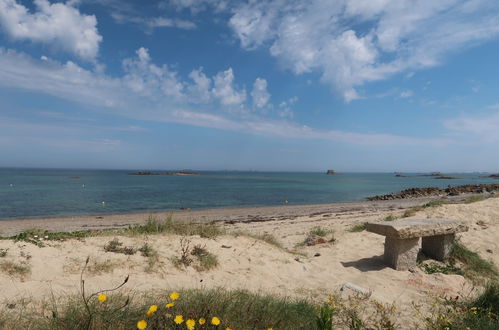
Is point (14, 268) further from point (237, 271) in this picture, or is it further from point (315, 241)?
point (315, 241)

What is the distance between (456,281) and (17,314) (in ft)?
23.8

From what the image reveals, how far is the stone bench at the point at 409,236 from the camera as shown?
6.34m

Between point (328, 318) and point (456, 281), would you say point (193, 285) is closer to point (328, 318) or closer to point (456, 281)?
point (328, 318)

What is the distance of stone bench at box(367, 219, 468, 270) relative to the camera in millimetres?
6340

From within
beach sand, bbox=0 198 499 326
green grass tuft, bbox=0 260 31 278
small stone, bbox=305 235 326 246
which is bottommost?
small stone, bbox=305 235 326 246

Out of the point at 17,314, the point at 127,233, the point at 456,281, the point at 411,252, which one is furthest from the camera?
the point at 127,233

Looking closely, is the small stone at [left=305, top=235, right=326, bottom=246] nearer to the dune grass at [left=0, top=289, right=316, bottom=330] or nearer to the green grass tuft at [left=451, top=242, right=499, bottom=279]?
the green grass tuft at [left=451, top=242, right=499, bottom=279]

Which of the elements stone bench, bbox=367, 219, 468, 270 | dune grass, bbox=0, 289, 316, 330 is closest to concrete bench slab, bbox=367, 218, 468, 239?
stone bench, bbox=367, 219, 468, 270

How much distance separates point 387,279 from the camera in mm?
6109

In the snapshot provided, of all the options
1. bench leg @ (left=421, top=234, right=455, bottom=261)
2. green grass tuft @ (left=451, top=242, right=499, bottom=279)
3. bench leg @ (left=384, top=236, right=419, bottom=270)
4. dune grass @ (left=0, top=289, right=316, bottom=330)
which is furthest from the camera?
bench leg @ (left=421, top=234, right=455, bottom=261)

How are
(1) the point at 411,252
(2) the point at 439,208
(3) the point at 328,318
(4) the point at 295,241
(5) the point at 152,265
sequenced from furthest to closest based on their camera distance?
1. (2) the point at 439,208
2. (4) the point at 295,241
3. (1) the point at 411,252
4. (5) the point at 152,265
5. (3) the point at 328,318

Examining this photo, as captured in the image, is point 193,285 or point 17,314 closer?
point 17,314

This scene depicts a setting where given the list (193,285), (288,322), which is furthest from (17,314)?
(288,322)

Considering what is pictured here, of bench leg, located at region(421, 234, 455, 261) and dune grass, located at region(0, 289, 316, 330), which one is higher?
dune grass, located at region(0, 289, 316, 330)
